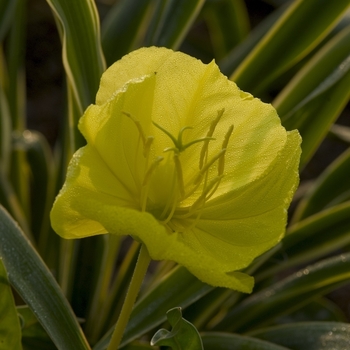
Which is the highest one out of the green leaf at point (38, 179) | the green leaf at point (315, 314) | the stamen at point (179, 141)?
the stamen at point (179, 141)

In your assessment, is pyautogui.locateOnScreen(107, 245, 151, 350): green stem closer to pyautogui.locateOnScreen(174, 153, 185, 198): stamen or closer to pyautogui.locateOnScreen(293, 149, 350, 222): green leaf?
pyautogui.locateOnScreen(174, 153, 185, 198): stamen

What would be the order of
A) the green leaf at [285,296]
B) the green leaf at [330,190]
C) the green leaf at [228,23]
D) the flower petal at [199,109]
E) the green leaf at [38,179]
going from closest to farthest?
1. the flower petal at [199,109]
2. the green leaf at [285,296]
3. the green leaf at [330,190]
4. the green leaf at [38,179]
5. the green leaf at [228,23]

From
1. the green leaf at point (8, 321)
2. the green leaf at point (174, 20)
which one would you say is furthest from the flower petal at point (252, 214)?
the green leaf at point (174, 20)

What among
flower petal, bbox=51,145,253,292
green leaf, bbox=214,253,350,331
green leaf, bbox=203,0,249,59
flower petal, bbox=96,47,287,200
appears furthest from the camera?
green leaf, bbox=203,0,249,59

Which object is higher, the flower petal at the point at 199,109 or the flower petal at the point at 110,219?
the flower petal at the point at 199,109

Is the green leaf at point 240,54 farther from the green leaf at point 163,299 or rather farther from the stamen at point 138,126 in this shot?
the stamen at point 138,126

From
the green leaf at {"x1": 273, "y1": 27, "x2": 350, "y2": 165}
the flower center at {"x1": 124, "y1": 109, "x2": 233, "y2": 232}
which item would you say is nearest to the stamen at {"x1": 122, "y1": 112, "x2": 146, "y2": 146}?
the flower center at {"x1": 124, "y1": 109, "x2": 233, "y2": 232}

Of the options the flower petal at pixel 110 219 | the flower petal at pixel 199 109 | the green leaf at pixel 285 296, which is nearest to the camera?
the flower petal at pixel 110 219
